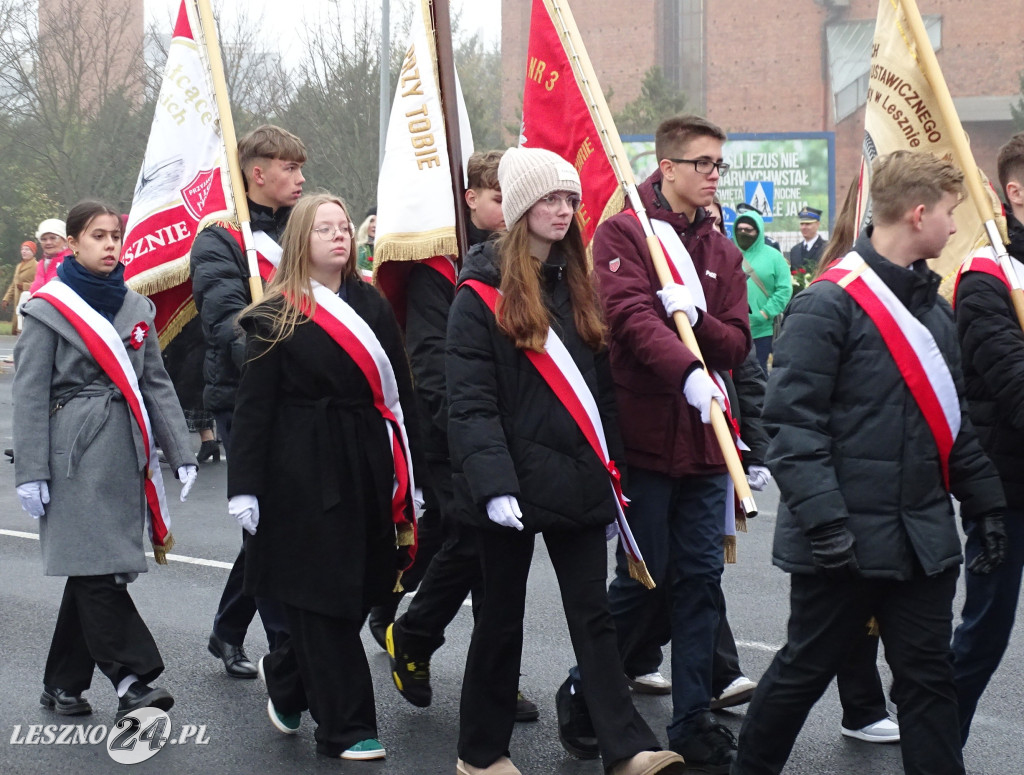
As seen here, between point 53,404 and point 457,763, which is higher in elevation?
point 53,404

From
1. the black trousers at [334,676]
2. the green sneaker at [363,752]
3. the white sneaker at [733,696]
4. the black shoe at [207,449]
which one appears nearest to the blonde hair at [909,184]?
the white sneaker at [733,696]

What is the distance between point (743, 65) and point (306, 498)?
47.4m

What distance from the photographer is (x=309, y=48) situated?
110 ft

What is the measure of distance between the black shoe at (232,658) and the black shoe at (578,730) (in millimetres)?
1492

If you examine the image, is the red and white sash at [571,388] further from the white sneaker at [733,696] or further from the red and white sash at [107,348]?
the red and white sash at [107,348]

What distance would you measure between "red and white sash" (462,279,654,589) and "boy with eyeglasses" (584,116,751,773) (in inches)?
12.5

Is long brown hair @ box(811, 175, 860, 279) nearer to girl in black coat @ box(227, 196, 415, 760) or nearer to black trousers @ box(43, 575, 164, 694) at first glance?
girl in black coat @ box(227, 196, 415, 760)

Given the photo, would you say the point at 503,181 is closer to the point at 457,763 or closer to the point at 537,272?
the point at 537,272

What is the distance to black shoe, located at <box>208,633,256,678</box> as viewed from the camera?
5.54 meters

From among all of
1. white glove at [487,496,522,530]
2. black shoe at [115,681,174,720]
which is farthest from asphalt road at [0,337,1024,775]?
white glove at [487,496,522,530]

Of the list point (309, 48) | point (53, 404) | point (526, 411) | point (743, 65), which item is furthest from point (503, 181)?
point (743, 65)

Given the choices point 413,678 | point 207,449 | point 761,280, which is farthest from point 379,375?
point 761,280

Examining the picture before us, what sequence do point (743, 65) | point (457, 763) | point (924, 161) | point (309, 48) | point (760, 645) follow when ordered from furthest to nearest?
point (743, 65) < point (309, 48) < point (760, 645) < point (457, 763) < point (924, 161)

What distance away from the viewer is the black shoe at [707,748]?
14.4 feet
